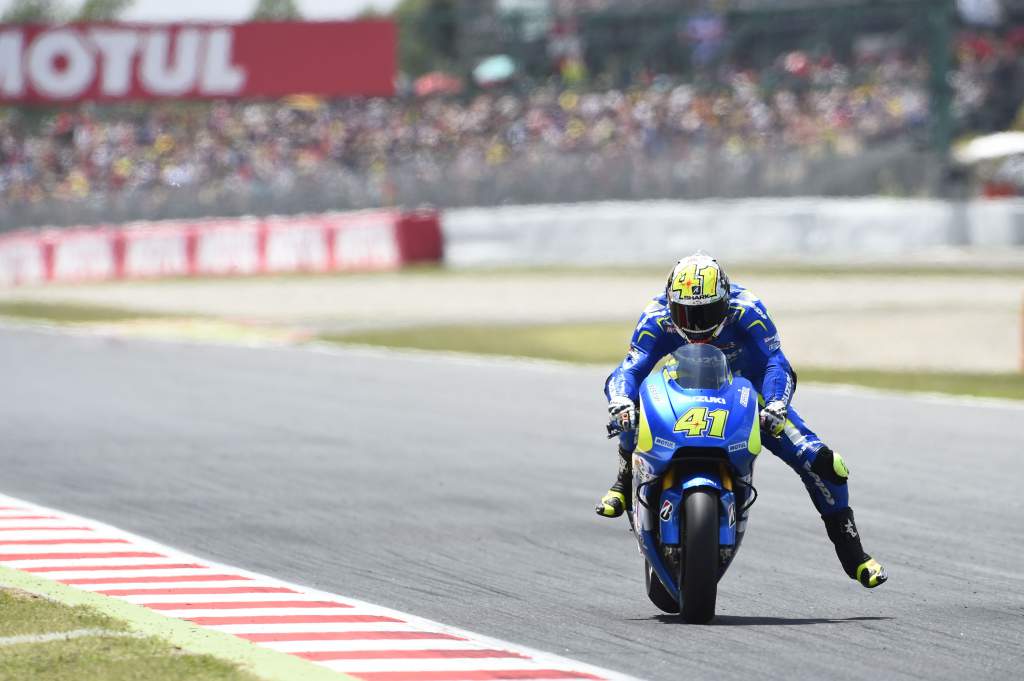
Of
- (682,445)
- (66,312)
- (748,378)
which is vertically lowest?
(66,312)

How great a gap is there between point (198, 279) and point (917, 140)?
16.2 m

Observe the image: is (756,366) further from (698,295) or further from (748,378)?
(698,295)

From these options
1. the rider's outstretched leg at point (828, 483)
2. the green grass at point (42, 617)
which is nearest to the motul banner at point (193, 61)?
the rider's outstretched leg at point (828, 483)

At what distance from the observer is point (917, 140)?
41.8m

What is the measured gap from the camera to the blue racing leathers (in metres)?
7.42

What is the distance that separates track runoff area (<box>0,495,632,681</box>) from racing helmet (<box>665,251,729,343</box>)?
141cm

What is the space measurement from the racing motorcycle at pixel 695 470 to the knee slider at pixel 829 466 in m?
0.55

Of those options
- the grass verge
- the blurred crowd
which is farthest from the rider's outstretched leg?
the blurred crowd

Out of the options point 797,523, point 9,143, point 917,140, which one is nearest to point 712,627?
point 797,523

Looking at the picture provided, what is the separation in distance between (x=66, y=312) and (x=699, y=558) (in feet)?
78.2

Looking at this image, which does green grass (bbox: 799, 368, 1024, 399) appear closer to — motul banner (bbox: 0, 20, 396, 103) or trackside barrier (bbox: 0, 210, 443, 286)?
trackside barrier (bbox: 0, 210, 443, 286)

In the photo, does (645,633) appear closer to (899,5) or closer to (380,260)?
(380,260)

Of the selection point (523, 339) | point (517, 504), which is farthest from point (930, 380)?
point (517, 504)

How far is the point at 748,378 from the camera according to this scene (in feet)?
25.1
